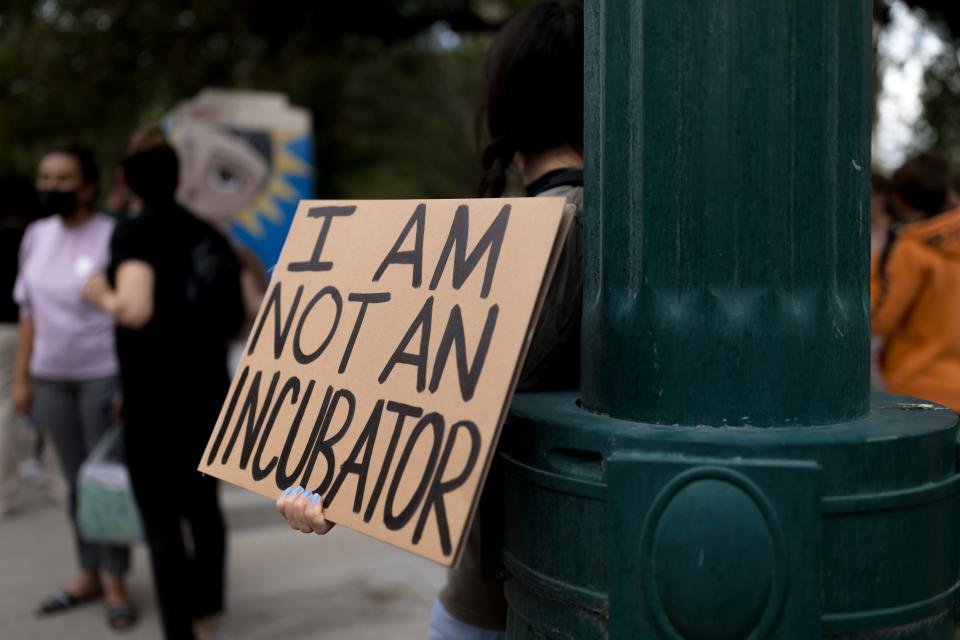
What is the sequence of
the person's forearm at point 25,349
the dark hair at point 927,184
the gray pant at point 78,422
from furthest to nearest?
the person's forearm at point 25,349
the gray pant at point 78,422
the dark hair at point 927,184

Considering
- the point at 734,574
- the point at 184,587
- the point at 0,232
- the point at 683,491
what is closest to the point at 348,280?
the point at 683,491

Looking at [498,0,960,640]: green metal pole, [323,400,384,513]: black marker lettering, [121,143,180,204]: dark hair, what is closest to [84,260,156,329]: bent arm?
[121,143,180,204]: dark hair

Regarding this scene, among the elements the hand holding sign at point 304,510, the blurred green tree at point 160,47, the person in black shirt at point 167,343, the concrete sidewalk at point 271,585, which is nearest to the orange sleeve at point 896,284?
the concrete sidewalk at point 271,585

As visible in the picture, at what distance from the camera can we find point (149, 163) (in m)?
3.83

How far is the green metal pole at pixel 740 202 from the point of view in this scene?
4.72 ft

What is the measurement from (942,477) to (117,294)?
3021 mm

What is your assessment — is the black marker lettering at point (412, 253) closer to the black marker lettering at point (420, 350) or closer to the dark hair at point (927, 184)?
the black marker lettering at point (420, 350)

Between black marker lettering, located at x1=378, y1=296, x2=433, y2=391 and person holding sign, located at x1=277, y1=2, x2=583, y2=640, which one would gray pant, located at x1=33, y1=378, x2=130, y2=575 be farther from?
black marker lettering, located at x1=378, y1=296, x2=433, y2=391

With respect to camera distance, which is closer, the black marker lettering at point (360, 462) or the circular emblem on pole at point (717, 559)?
the circular emblem on pole at point (717, 559)

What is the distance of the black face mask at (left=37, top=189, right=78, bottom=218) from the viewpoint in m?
4.56

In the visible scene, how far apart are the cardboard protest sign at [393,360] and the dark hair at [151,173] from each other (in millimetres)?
2140

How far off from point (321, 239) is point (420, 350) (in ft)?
1.36

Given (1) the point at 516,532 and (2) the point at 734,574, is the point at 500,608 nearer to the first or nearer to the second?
(1) the point at 516,532

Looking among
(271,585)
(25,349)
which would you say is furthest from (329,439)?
(25,349)
